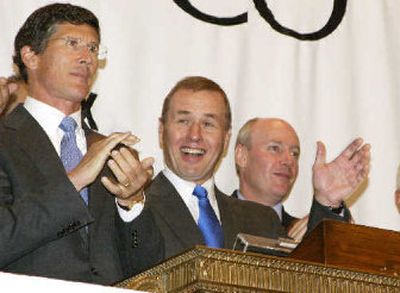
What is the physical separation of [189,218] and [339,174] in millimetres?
437

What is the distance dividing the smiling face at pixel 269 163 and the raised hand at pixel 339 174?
1.91 ft

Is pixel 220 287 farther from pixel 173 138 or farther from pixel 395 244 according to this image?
pixel 173 138

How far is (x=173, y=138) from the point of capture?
11.7 feet

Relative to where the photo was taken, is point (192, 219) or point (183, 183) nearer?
point (192, 219)

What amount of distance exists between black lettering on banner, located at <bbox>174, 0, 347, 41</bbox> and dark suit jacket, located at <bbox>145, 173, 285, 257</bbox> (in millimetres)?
1071

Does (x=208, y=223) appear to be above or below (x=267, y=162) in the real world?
below

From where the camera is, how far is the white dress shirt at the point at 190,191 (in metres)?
3.42

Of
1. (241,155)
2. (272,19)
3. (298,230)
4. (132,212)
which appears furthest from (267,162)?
(132,212)

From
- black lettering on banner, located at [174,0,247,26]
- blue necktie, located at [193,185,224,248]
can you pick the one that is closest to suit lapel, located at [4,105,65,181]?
blue necktie, located at [193,185,224,248]

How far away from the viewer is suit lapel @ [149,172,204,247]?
10.5 feet

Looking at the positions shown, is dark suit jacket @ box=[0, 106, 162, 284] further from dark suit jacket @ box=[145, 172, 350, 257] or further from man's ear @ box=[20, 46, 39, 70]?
man's ear @ box=[20, 46, 39, 70]

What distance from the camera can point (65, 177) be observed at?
9.20 feet

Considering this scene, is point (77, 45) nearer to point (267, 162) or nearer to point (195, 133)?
Result: point (195, 133)

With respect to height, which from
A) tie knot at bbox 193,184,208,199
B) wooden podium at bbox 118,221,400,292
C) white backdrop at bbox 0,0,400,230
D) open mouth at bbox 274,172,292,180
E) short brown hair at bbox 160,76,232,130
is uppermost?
white backdrop at bbox 0,0,400,230
